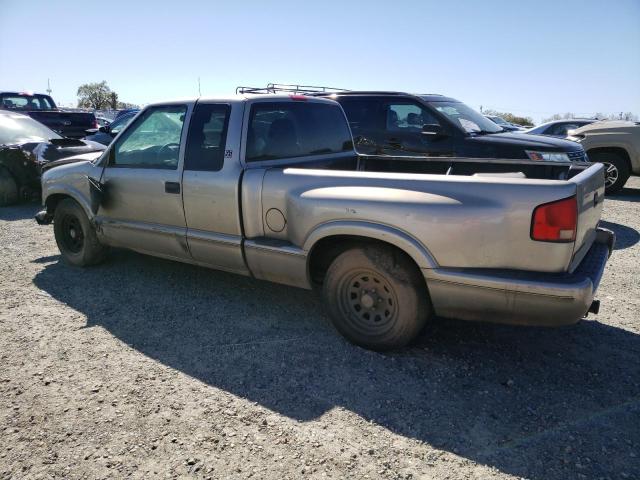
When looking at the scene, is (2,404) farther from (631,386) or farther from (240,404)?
(631,386)

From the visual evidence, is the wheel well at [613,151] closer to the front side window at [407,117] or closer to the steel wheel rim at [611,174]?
the steel wheel rim at [611,174]

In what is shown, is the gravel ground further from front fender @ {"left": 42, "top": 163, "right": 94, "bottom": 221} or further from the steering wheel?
the steering wheel

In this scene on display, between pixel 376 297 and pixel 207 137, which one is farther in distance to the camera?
pixel 207 137

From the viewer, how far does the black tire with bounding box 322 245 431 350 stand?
3152 mm

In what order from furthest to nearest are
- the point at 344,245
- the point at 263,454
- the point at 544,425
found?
the point at 344,245 < the point at 544,425 < the point at 263,454

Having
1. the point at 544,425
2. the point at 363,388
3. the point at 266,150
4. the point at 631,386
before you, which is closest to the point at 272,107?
the point at 266,150

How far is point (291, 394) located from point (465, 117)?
574cm

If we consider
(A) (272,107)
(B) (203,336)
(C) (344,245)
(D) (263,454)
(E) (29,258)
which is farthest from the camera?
(E) (29,258)

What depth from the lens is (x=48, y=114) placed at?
12.2 m

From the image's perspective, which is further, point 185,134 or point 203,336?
point 185,134

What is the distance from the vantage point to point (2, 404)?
288 cm

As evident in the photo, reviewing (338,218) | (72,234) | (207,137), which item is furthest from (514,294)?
(72,234)

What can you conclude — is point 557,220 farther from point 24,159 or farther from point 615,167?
point 24,159

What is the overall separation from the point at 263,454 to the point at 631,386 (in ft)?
7.68
